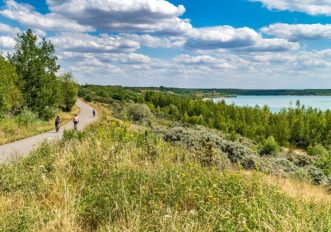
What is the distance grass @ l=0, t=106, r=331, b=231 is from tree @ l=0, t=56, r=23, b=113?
108 ft

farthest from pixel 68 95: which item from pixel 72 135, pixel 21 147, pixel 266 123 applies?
pixel 72 135

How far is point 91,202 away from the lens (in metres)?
6.69

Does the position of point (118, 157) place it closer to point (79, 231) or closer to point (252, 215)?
point (79, 231)

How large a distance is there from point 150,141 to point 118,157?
107 inches

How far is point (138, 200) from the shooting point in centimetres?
668

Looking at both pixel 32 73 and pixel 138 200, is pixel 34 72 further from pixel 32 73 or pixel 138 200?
pixel 138 200

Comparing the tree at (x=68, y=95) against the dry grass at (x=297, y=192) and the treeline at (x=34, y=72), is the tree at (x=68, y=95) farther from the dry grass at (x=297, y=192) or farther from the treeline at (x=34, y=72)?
the dry grass at (x=297, y=192)

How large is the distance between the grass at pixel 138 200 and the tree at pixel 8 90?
33.1 meters

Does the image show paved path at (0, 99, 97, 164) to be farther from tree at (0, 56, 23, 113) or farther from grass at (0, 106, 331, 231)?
tree at (0, 56, 23, 113)

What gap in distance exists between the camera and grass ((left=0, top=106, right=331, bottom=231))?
18.3 ft

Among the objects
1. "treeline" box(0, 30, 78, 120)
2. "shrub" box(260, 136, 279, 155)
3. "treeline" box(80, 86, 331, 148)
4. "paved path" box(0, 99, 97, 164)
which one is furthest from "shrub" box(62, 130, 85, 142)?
"treeline" box(80, 86, 331, 148)

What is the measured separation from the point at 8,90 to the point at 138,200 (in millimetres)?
42282

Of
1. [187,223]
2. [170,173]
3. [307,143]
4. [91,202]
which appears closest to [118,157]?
[170,173]

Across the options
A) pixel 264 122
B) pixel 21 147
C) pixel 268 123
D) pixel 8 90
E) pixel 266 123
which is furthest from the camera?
pixel 268 123
